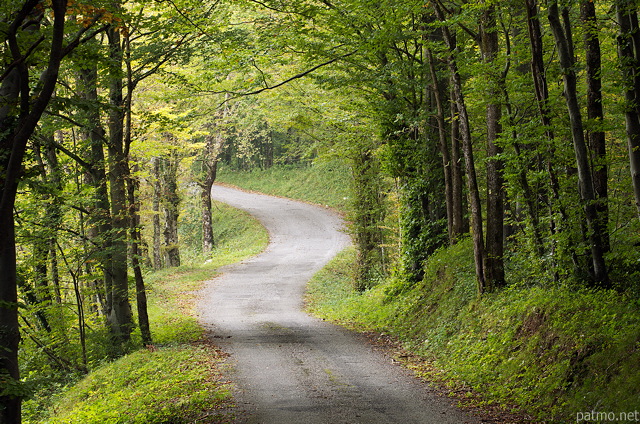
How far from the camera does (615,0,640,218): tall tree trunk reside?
20.9 feet

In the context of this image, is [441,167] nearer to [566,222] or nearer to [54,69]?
[566,222]

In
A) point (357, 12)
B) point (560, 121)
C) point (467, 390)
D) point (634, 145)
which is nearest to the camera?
point (634, 145)

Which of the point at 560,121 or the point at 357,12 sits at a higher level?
the point at 357,12

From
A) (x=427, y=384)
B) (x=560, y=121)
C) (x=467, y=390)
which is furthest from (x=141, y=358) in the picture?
(x=560, y=121)

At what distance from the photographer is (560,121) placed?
8.81 meters

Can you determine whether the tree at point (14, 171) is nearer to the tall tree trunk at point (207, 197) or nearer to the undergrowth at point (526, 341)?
the undergrowth at point (526, 341)

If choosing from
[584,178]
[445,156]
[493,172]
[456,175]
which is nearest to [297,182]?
[445,156]

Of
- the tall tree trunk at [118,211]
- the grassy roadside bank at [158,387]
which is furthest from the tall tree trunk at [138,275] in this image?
the grassy roadside bank at [158,387]

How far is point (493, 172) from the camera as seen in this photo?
9859 mm

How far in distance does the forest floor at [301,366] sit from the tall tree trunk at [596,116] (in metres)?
3.04

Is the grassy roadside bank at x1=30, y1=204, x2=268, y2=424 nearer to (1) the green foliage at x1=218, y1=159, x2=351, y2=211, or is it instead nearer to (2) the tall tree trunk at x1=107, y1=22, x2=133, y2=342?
(2) the tall tree trunk at x1=107, y1=22, x2=133, y2=342

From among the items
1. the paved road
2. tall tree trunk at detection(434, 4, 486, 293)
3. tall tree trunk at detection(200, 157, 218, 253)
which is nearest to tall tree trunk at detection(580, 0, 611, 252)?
tall tree trunk at detection(434, 4, 486, 293)

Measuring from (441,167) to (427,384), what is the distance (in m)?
7.21

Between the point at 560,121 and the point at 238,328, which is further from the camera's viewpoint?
the point at 238,328
